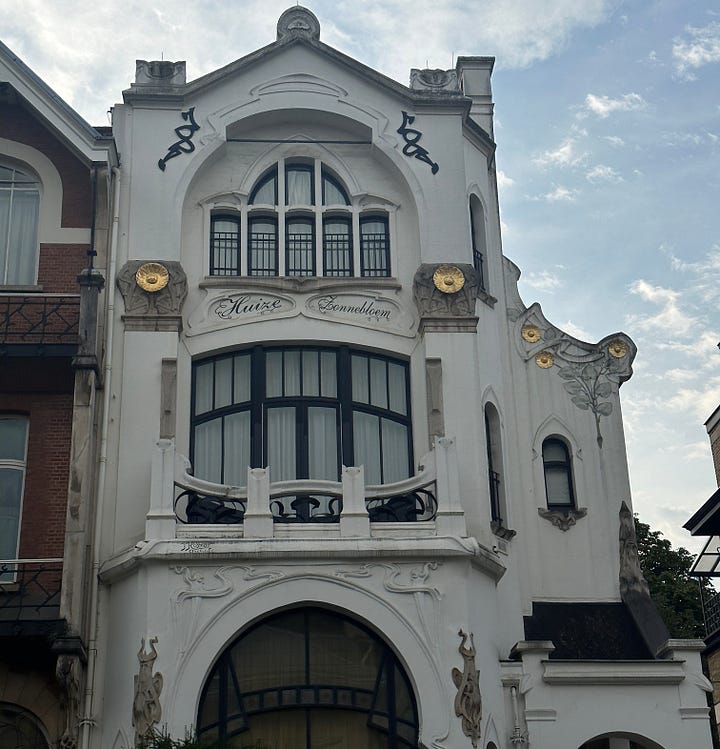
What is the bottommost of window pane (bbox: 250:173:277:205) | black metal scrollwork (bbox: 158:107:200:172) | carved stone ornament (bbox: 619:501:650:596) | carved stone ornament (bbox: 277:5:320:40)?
carved stone ornament (bbox: 619:501:650:596)

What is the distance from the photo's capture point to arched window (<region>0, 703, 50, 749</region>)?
2003 cm

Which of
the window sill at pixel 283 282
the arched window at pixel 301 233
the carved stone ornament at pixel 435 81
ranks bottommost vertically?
the window sill at pixel 283 282

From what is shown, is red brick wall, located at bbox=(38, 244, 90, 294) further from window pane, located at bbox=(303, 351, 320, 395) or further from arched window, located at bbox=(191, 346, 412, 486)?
window pane, located at bbox=(303, 351, 320, 395)

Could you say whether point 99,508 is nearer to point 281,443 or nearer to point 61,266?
point 281,443

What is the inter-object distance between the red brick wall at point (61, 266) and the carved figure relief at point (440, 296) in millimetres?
5966

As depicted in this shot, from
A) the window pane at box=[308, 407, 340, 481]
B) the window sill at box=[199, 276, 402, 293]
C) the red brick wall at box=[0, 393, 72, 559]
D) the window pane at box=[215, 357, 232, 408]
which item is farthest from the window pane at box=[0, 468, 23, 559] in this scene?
the window pane at box=[308, 407, 340, 481]

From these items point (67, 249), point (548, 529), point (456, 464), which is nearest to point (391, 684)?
point (456, 464)

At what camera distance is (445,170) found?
24.4m

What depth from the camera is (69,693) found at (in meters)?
19.1

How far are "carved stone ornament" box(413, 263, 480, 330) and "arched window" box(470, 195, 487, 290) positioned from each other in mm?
1162

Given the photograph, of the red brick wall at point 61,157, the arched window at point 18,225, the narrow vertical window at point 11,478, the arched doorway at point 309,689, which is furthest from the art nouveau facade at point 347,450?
the arched window at point 18,225

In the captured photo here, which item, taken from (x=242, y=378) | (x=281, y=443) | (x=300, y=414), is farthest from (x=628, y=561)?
(x=242, y=378)

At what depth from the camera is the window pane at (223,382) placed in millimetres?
22625

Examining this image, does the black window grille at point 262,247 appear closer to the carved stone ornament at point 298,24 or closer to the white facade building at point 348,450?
the white facade building at point 348,450
